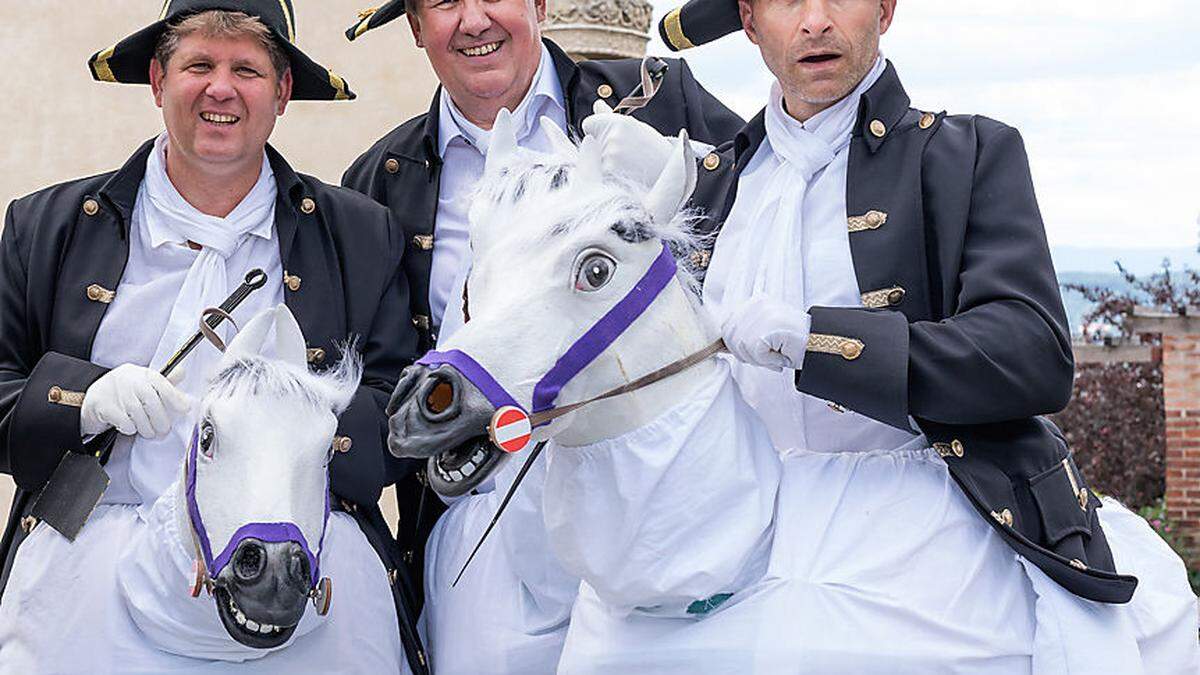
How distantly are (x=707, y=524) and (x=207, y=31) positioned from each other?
6.29 ft

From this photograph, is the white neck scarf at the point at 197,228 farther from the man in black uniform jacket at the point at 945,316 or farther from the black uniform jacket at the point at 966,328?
the black uniform jacket at the point at 966,328

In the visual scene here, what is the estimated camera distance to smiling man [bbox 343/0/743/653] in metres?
4.44

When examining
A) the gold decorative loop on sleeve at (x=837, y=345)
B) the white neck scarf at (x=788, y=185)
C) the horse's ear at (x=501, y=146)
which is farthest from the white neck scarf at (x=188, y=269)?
the gold decorative loop on sleeve at (x=837, y=345)

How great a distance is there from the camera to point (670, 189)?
312 cm

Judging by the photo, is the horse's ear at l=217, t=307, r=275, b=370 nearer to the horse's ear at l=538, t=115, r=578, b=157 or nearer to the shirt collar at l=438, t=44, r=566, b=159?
the horse's ear at l=538, t=115, r=578, b=157

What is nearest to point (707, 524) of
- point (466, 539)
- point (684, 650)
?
point (684, 650)

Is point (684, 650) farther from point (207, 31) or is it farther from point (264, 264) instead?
point (207, 31)

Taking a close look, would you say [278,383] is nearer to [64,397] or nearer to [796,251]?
[64,397]

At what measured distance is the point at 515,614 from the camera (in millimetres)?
3854

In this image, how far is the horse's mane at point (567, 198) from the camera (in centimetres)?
303

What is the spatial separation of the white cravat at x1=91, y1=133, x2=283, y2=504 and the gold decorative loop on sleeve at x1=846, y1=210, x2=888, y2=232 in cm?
155

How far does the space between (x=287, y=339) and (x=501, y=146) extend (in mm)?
731

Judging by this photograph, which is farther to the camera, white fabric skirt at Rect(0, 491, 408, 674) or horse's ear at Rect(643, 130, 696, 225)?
white fabric skirt at Rect(0, 491, 408, 674)

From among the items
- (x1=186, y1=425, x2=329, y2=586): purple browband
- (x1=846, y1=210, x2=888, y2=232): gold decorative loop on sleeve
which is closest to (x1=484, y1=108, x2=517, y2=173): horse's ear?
(x1=846, y1=210, x2=888, y2=232): gold decorative loop on sleeve
